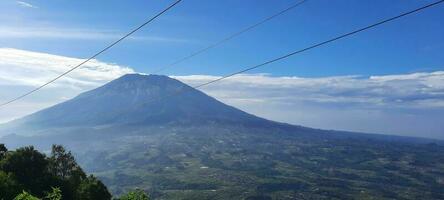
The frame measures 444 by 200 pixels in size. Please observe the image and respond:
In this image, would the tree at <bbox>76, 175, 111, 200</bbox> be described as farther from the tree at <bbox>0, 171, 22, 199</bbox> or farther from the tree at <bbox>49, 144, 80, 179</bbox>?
the tree at <bbox>0, 171, 22, 199</bbox>

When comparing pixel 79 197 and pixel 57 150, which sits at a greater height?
pixel 57 150

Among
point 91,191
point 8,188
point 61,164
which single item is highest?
point 61,164

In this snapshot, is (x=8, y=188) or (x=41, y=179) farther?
(x=41, y=179)

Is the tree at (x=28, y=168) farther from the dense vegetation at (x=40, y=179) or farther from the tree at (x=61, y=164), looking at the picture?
the tree at (x=61, y=164)

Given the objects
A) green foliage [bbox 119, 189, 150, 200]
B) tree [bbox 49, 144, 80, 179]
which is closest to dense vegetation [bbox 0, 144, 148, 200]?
tree [bbox 49, 144, 80, 179]

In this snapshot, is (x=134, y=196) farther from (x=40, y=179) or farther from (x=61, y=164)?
(x=61, y=164)

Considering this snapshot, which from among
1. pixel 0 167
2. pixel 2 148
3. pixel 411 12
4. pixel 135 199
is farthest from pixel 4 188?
pixel 411 12

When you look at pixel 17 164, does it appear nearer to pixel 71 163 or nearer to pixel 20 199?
pixel 71 163

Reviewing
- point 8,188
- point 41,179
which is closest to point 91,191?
point 41,179

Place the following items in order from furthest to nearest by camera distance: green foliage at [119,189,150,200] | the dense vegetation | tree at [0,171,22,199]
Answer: the dense vegetation → green foliage at [119,189,150,200] → tree at [0,171,22,199]

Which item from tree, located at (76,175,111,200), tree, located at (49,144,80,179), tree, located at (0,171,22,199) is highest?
tree, located at (49,144,80,179)

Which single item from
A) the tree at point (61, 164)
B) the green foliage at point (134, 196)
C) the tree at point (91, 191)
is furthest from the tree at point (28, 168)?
the green foliage at point (134, 196)
